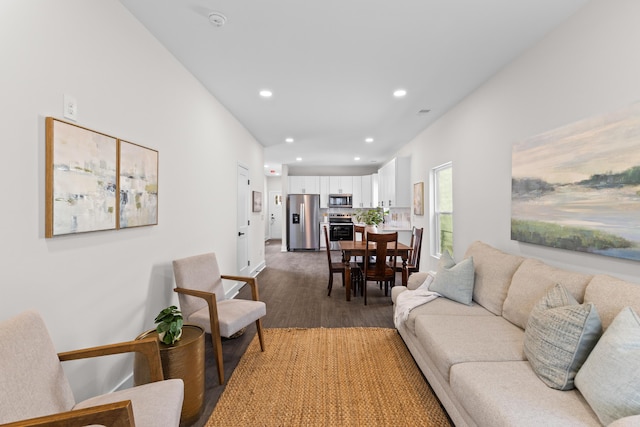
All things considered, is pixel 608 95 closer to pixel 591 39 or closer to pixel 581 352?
pixel 591 39

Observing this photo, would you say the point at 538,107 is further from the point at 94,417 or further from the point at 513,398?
the point at 94,417

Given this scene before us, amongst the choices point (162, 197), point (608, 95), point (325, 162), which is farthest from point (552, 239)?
point (325, 162)

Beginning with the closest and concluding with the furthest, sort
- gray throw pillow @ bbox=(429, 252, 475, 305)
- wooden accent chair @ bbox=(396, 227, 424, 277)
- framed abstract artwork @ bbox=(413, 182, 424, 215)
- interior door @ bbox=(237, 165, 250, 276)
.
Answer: gray throw pillow @ bbox=(429, 252, 475, 305), wooden accent chair @ bbox=(396, 227, 424, 277), interior door @ bbox=(237, 165, 250, 276), framed abstract artwork @ bbox=(413, 182, 424, 215)

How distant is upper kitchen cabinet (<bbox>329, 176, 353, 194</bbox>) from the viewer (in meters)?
9.12

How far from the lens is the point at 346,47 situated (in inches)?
98.1

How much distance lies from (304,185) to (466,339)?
7.51 metres

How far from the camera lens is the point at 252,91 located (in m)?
3.43

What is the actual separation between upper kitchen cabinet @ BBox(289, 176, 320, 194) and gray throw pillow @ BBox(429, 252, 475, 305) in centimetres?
652

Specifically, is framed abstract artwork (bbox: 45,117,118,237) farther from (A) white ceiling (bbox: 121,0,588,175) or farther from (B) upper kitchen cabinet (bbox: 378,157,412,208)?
(B) upper kitchen cabinet (bbox: 378,157,412,208)

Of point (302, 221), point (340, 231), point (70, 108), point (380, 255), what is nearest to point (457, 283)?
point (380, 255)

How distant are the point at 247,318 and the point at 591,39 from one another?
319cm

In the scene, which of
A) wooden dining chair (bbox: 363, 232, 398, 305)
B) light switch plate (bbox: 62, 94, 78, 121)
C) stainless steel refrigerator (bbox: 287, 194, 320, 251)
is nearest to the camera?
light switch plate (bbox: 62, 94, 78, 121)

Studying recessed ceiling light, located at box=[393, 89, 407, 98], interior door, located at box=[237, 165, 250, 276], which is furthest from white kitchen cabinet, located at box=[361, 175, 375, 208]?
recessed ceiling light, located at box=[393, 89, 407, 98]

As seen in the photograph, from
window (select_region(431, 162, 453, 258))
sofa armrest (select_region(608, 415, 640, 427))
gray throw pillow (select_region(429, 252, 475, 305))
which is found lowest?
sofa armrest (select_region(608, 415, 640, 427))
